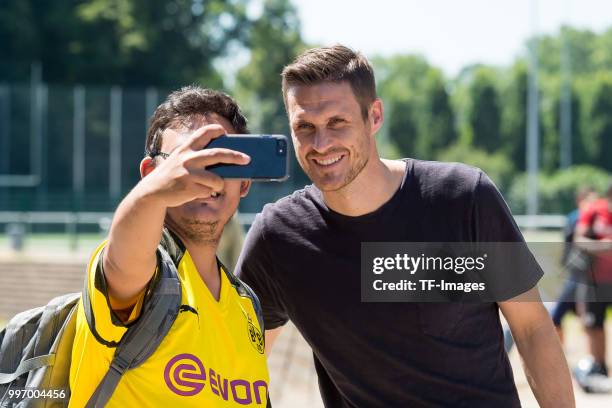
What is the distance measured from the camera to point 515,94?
53625 mm

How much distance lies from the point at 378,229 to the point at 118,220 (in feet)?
4.07

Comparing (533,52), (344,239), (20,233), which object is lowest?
(20,233)

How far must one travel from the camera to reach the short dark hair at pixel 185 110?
2438mm

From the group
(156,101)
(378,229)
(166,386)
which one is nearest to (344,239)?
(378,229)

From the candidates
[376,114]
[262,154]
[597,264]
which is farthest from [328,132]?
[597,264]

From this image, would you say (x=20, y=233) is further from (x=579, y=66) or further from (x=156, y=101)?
(x=579, y=66)

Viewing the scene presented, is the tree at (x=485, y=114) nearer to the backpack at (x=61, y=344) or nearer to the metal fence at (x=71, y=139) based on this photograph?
the metal fence at (x=71, y=139)

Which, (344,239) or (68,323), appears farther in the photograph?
(344,239)

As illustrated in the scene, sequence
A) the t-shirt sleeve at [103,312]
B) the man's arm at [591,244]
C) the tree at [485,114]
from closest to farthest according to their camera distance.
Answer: the t-shirt sleeve at [103,312]
the man's arm at [591,244]
the tree at [485,114]

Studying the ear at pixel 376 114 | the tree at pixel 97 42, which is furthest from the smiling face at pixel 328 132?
the tree at pixel 97 42

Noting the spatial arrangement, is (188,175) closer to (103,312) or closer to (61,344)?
(103,312)

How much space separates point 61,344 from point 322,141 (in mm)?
1030

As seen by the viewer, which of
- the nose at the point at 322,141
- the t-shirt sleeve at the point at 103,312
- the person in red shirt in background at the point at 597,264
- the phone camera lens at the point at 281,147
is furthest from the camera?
the person in red shirt in background at the point at 597,264

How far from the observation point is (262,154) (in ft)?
6.95
